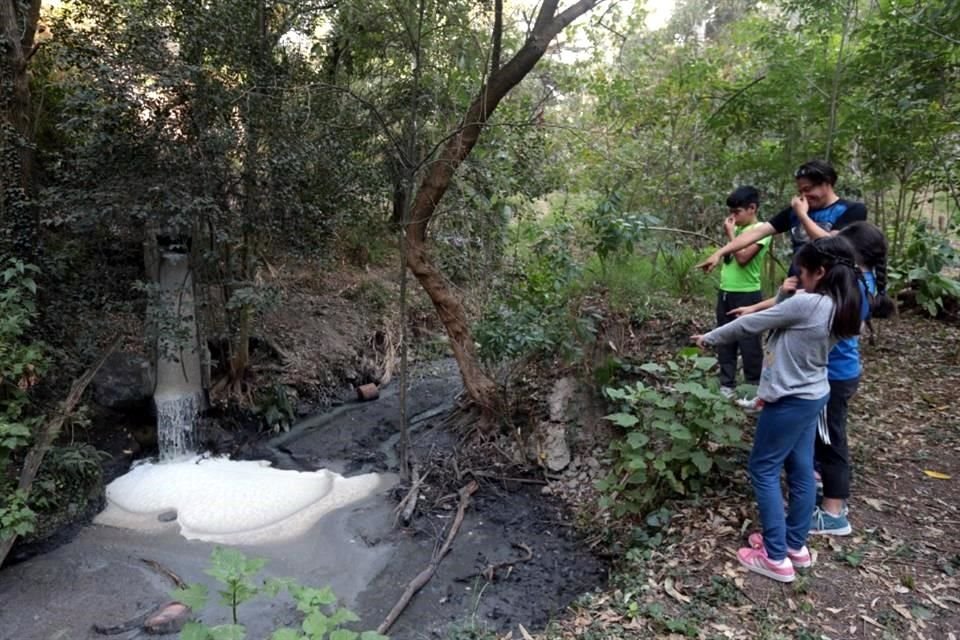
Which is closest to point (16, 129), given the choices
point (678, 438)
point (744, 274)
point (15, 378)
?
point (15, 378)

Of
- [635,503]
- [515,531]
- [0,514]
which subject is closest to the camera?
[635,503]

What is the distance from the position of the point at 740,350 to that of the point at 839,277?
1.67m

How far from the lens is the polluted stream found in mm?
3719

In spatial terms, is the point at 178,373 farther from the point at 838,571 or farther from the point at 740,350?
the point at 838,571

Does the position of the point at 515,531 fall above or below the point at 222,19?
below


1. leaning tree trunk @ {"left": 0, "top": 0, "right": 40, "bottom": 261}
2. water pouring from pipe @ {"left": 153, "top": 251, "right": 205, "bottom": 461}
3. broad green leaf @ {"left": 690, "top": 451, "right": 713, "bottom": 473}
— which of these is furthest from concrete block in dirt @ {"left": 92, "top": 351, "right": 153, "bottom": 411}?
broad green leaf @ {"left": 690, "top": 451, "right": 713, "bottom": 473}

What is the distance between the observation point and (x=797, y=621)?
2506 mm

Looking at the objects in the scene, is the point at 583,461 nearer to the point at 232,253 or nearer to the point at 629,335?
the point at 629,335

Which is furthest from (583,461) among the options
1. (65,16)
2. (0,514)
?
(65,16)

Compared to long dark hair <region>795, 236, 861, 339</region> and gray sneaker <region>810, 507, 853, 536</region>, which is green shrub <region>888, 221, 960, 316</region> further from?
long dark hair <region>795, 236, 861, 339</region>

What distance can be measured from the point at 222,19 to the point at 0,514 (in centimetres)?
410

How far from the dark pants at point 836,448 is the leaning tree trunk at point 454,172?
319cm

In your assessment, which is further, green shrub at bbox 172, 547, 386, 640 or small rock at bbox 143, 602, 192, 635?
small rock at bbox 143, 602, 192, 635

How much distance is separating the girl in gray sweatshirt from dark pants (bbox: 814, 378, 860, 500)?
291mm
